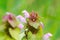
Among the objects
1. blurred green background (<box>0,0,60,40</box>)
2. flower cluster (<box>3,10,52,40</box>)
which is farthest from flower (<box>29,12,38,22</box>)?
blurred green background (<box>0,0,60,40</box>)

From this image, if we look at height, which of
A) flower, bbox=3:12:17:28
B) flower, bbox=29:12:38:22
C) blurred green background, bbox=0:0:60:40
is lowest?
flower, bbox=3:12:17:28

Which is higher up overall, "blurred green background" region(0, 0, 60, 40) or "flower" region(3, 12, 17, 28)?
"blurred green background" region(0, 0, 60, 40)

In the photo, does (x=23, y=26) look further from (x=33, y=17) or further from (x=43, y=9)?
(x=43, y=9)

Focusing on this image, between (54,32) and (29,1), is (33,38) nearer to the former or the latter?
(54,32)

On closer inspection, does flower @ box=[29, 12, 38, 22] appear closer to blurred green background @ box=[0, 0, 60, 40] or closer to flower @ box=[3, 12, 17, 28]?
flower @ box=[3, 12, 17, 28]

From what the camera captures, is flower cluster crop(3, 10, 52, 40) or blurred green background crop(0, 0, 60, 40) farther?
blurred green background crop(0, 0, 60, 40)

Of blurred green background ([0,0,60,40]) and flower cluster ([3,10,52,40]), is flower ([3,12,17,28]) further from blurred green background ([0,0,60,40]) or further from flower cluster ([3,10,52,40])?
blurred green background ([0,0,60,40])

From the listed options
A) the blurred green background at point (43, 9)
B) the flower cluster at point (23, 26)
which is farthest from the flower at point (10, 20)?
the blurred green background at point (43, 9)

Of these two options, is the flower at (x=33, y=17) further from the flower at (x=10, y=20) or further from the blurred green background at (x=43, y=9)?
the blurred green background at (x=43, y=9)

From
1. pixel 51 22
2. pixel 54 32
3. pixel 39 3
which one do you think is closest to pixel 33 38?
pixel 54 32
